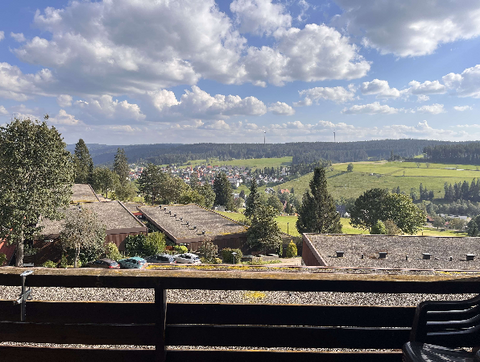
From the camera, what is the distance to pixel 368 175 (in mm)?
157750

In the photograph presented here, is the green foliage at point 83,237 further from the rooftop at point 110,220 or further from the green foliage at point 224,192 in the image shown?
the green foliage at point 224,192

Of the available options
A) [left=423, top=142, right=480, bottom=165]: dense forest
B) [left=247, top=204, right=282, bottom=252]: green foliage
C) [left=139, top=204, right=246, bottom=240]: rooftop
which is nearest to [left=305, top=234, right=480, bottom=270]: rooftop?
[left=247, top=204, right=282, bottom=252]: green foliage

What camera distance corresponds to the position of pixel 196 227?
33.7m

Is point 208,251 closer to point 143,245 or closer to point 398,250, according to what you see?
point 143,245

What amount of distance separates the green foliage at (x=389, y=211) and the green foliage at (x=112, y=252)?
139ft

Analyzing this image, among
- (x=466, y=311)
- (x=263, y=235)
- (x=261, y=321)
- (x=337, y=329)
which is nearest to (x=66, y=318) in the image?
(x=261, y=321)

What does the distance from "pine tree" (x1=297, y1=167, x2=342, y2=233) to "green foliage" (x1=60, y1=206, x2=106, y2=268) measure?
3323 cm

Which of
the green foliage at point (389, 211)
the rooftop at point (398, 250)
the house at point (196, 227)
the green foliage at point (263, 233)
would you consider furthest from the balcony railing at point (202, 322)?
the green foliage at point (389, 211)

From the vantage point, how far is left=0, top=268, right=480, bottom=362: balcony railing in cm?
Answer: 235

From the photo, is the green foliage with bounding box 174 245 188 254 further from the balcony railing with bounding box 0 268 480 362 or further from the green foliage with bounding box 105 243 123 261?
the balcony railing with bounding box 0 268 480 362

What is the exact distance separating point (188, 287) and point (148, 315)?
40 centimetres

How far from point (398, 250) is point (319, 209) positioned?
92.6ft

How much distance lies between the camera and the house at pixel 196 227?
30.2m

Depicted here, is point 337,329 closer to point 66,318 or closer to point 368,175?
point 66,318
